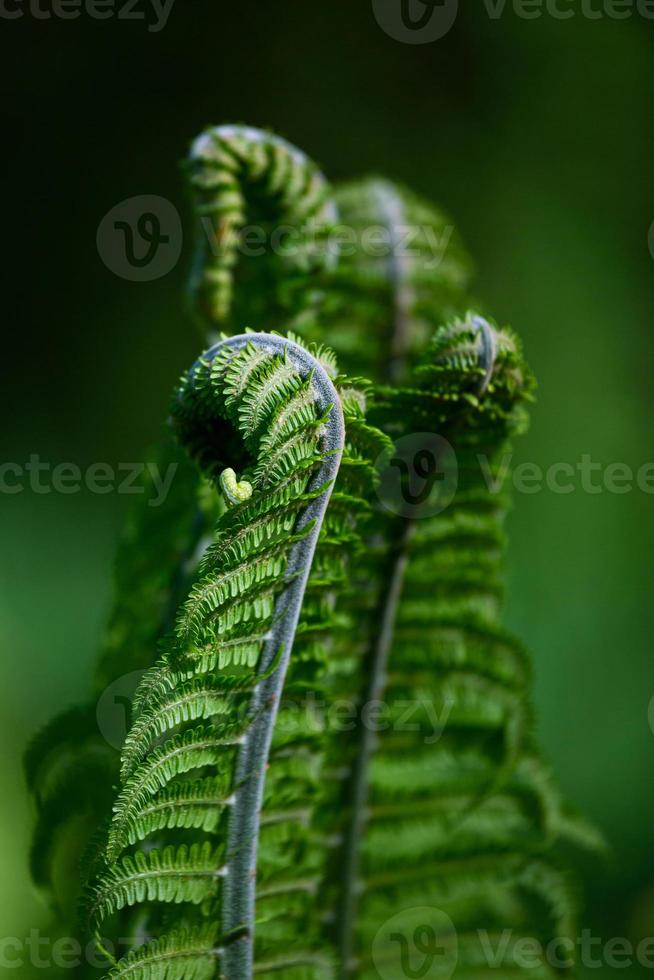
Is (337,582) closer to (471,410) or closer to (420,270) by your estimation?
(471,410)

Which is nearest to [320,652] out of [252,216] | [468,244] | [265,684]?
[265,684]

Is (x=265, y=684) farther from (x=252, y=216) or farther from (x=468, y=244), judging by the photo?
(x=468, y=244)

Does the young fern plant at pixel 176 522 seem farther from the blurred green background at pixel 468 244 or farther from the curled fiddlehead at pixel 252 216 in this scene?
the blurred green background at pixel 468 244

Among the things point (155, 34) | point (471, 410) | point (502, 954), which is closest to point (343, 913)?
point (502, 954)

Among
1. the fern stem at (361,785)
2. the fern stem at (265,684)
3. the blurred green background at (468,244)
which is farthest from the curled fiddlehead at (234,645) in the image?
the blurred green background at (468,244)

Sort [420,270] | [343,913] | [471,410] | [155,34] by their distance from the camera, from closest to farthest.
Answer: [471,410], [343,913], [420,270], [155,34]

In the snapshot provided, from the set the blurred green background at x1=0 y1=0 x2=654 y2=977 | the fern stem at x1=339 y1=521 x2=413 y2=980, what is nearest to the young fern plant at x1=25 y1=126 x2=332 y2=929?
the fern stem at x1=339 y1=521 x2=413 y2=980
